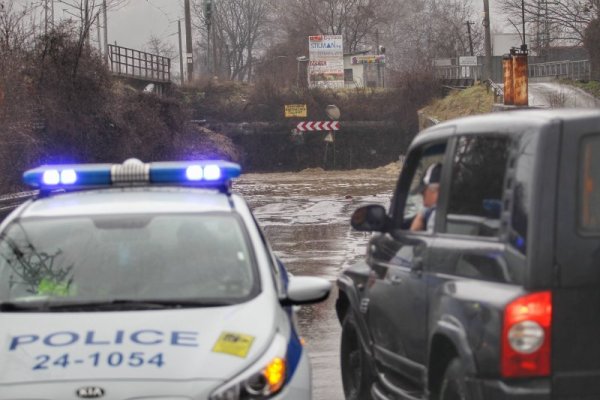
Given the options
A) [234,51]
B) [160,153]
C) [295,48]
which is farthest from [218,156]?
[234,51]

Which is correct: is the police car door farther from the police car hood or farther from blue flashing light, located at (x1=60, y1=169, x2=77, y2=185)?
blue flashing light, located at (x1=60, y1=169, x2=77, y2=185)

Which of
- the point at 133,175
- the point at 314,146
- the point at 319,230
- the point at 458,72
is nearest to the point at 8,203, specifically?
the point at 319,230

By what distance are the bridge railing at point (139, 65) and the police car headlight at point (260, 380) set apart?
45670 mm

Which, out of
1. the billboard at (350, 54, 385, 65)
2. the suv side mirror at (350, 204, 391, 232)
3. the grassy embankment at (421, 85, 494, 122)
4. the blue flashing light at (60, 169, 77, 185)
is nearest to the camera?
the suv side mirror at (350, 204, 391, 232)

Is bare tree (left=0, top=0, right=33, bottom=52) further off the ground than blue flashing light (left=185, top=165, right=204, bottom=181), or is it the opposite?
bare tree (left=0, top=0, right=33, bottom=52)

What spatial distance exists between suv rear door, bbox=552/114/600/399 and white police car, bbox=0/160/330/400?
1.22 metres

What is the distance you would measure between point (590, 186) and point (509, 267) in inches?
18.4

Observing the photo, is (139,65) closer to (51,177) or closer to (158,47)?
(51,177)

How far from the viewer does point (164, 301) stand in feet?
18.3

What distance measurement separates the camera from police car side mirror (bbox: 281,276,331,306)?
5848mm

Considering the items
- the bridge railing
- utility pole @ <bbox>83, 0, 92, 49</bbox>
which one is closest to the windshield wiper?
utility pole @ <bbox>83, 0, 92, 49</bbox>

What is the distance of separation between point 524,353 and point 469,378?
13.1 inches

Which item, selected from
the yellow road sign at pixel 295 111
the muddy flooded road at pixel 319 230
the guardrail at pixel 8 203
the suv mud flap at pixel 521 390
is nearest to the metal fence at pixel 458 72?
the yellow road sign at pixel 295 111

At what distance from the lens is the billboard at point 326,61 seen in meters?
74.9
